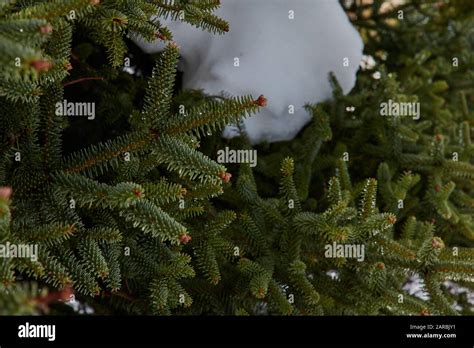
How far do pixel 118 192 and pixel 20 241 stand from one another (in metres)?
0.24

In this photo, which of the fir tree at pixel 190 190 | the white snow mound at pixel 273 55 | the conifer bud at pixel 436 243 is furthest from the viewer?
the white snow mound at pixel 273 55

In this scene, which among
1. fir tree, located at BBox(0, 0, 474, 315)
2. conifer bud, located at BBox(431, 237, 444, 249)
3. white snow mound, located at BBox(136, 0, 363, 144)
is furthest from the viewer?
white snow mound, located at BBox(136, 0, 363, 144)

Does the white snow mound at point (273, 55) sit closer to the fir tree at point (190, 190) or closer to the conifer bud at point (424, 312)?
the fir tree at point (190, 190)

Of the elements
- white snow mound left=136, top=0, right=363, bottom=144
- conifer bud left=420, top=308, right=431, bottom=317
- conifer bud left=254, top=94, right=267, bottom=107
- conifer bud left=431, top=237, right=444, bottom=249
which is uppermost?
white snow mound left=136, top=0, right=363, bottom=144

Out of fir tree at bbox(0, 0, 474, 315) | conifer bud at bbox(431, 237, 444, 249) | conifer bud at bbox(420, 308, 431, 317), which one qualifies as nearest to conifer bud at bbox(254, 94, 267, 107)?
fir tree at bbox(0, 0, 474, 315)

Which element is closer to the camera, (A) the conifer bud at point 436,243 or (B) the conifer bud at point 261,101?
(B) the conifer bud at point 261,101

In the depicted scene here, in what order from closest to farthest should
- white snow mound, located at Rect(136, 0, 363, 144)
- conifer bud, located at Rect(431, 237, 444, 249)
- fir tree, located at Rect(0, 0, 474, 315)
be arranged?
fir tree, located at Rect(0, 0, 474, 315) → conifer bud, located at Rect(431, 237, 444, 249) → white snow mound, located at Rect(136, 0, 363, 144)

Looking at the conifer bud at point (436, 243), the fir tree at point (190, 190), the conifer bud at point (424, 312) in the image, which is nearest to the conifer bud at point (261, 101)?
the fir tree at point (190, 190)

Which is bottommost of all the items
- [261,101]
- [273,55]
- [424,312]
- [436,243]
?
[424,312]

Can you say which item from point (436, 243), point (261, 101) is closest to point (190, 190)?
point (261, 101)

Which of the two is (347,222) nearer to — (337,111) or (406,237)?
(406,237)

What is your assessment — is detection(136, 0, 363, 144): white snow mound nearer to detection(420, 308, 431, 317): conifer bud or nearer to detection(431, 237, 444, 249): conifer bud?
detection(431, 237, 444, 249): conifer bud

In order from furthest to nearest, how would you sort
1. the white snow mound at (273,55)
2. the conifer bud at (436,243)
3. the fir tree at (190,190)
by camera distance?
the white snow mound at (273,55)
the conifer bud at (436,243)
the fir tree at (190,190)

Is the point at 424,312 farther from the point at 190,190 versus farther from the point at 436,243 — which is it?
the point at 190,190
